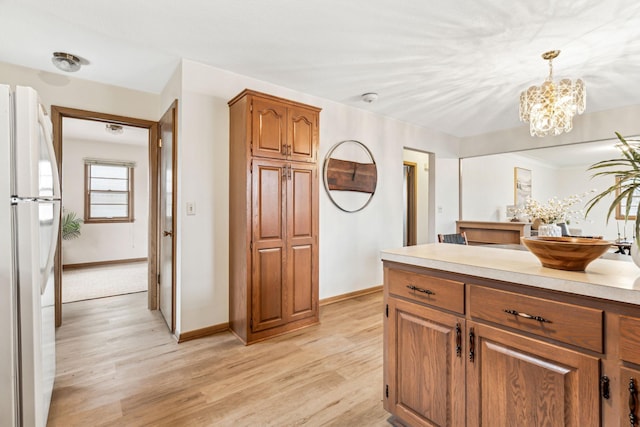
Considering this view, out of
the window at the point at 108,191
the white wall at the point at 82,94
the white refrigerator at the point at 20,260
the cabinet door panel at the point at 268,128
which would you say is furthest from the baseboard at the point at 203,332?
the window at the point at 108,191

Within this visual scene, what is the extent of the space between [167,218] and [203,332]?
117 centimetres

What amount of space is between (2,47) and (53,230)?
198cm

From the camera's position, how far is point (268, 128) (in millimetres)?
2670

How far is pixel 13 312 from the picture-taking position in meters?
1.21

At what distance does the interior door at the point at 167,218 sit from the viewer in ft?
9.03

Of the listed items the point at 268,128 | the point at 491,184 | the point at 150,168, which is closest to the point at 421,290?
the point at 268,128

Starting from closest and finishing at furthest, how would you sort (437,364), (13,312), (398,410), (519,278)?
(519,278) < (13,312) < (437,364) < (398,410)

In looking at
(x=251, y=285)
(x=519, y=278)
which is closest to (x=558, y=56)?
(x=519, y=278)

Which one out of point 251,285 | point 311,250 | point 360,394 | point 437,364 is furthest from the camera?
point 311,250

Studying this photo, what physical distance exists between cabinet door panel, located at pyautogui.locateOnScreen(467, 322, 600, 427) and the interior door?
250 cm

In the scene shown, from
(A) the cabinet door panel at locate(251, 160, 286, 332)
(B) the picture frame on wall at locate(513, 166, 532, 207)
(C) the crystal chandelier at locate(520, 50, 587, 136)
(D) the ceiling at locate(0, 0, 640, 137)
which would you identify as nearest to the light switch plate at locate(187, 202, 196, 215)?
(A) the cabinet door panel at locate(251, 160, 286, 332)

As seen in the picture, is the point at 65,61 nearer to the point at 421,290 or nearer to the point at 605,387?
the point at 421,290

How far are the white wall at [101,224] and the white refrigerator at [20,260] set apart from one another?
14.6 ft

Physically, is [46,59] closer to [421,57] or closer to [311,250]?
[311,250]
